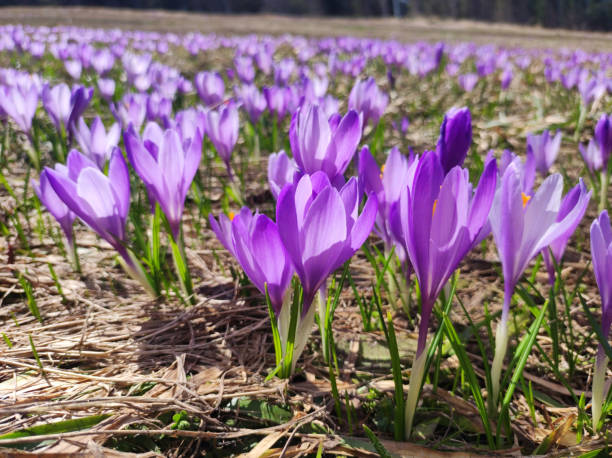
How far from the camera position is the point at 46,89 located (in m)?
2.09

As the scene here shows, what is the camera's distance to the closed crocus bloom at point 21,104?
7.11 feet

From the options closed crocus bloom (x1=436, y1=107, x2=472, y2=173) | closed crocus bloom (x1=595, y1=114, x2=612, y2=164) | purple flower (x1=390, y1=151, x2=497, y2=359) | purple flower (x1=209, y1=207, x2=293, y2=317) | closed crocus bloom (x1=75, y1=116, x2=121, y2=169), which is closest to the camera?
purple flower (x1=390, y1=151, x2=497, y2=359)

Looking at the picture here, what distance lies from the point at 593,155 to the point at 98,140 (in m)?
1.92

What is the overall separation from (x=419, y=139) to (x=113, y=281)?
251cm

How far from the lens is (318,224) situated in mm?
816

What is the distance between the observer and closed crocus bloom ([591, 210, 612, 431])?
82 centimetres

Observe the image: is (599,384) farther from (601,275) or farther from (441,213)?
(441,213)

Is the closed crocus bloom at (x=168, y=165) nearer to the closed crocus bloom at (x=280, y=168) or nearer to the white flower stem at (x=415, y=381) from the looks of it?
the closed crocus bloom at (x=280, y=168)

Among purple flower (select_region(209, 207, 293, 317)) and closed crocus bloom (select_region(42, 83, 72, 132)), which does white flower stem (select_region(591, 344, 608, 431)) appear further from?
closed crocus bloom (select_region(42, 83, 72, 132))

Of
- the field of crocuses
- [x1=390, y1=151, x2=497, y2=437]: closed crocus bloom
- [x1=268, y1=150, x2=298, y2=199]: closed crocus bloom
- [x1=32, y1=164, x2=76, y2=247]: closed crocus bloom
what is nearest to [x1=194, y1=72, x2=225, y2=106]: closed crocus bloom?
the field of crocuses

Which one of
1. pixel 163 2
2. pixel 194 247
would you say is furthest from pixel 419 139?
pixel 163 2

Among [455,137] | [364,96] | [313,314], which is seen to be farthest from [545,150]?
[313,314]

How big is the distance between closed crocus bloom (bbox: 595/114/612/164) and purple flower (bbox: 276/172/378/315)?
1.38 m

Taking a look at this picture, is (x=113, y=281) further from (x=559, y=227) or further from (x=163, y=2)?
(x=163, y=2)
